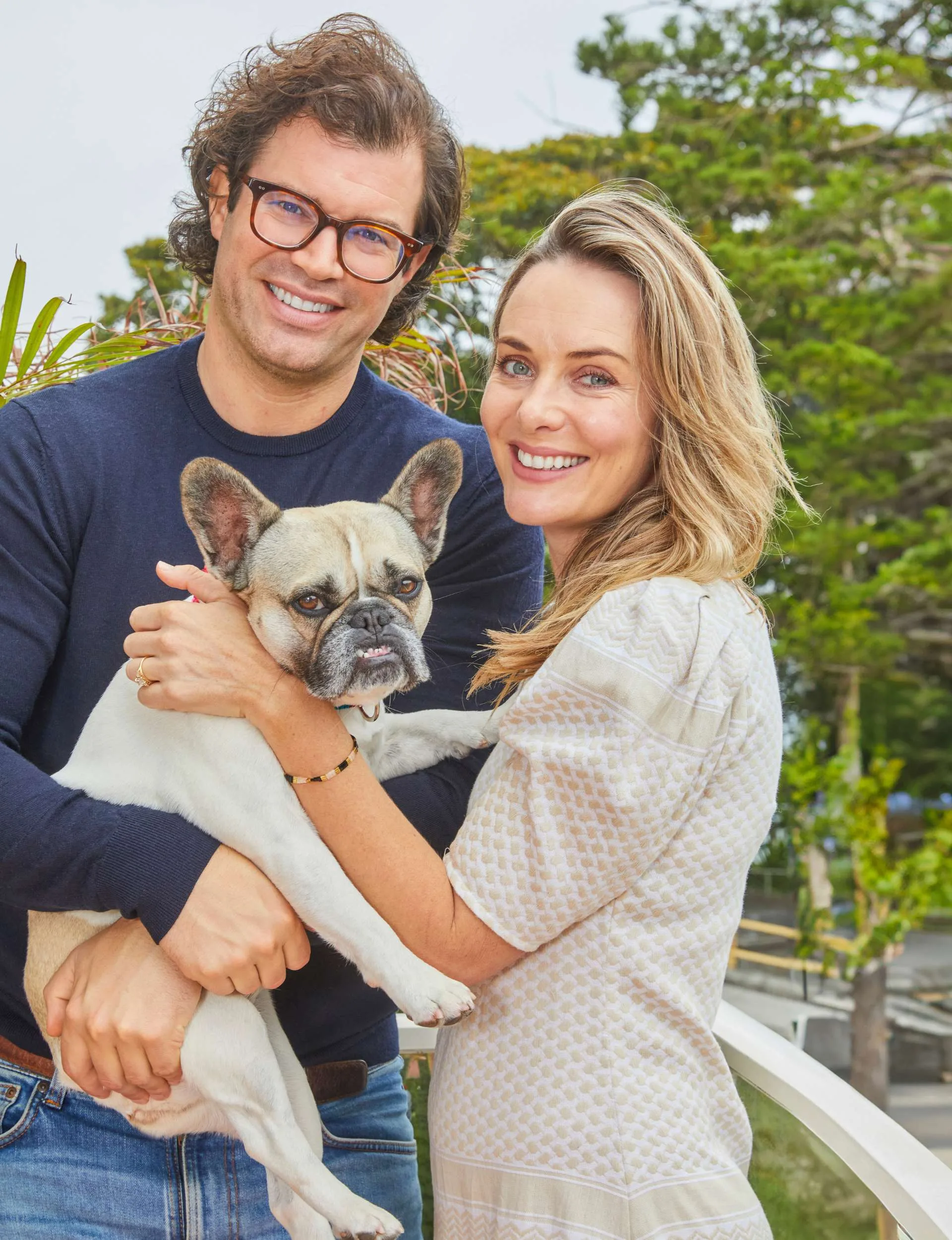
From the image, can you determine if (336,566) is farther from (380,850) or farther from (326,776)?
(380,850)

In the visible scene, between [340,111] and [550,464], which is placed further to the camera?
[340,111]

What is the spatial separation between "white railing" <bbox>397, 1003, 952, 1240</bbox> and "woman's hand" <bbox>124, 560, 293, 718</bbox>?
0.77 m

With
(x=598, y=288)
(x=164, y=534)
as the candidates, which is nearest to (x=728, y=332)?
(x=598, y=288)

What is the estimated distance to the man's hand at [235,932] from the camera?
1741mm

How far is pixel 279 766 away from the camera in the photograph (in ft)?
6.16

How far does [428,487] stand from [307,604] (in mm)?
339

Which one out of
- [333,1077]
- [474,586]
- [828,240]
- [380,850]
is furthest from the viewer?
[828,240]

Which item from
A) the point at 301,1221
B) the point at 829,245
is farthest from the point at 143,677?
the point at 829,245

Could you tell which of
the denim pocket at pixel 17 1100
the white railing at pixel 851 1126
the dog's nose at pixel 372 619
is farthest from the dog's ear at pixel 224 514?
the white railing at pixel 851 1126

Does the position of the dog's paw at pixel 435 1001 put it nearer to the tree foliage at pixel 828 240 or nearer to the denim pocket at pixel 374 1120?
the denim pocket at pixel 374 1120

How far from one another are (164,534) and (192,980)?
77 centimetres

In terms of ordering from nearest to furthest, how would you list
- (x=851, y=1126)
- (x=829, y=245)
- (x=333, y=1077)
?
(x=333, y=1077), (x=851, y=1126), (x=829, y=245)

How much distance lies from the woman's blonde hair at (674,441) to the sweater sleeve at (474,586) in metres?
0.28

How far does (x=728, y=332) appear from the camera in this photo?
6.54ft
